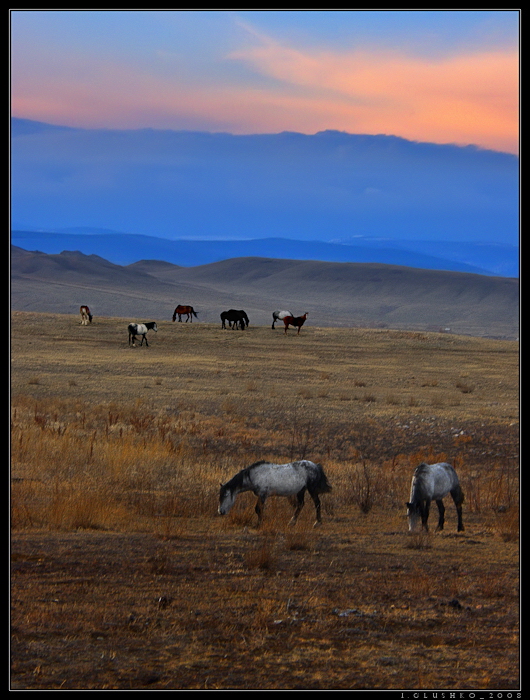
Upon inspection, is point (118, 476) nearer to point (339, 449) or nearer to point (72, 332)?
point (339, 449)

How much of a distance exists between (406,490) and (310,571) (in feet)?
17.5

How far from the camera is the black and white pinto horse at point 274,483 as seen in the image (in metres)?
9.67

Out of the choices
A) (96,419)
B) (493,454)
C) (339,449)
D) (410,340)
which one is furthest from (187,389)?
(410,340)

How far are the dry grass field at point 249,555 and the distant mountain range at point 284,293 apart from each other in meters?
64.1

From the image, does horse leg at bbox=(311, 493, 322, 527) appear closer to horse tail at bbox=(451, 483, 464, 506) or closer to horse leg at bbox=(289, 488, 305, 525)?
horse leg at bbox=(289, 488, 305, 525)

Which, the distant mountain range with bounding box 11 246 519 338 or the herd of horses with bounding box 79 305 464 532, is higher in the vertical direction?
the distant mountain range with bounding box 11 246 519 338

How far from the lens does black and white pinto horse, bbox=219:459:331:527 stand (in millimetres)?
9672

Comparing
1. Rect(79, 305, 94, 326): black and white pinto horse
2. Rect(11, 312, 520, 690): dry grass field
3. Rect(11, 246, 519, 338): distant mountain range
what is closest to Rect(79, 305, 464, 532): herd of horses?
Rect(11, 312, 520, 690): dry grass field

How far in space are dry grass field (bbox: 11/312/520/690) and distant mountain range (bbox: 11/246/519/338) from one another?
210ft

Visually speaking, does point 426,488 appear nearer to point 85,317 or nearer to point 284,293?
point 85,317

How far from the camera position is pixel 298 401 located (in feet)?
80.5

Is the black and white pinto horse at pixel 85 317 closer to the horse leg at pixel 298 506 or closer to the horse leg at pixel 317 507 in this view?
the horse leg at pixel 317 507

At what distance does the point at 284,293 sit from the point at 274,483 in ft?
474

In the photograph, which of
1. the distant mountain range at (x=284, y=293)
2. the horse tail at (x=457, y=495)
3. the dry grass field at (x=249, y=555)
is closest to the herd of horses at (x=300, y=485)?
the horse tail at (x=457, y=495)
